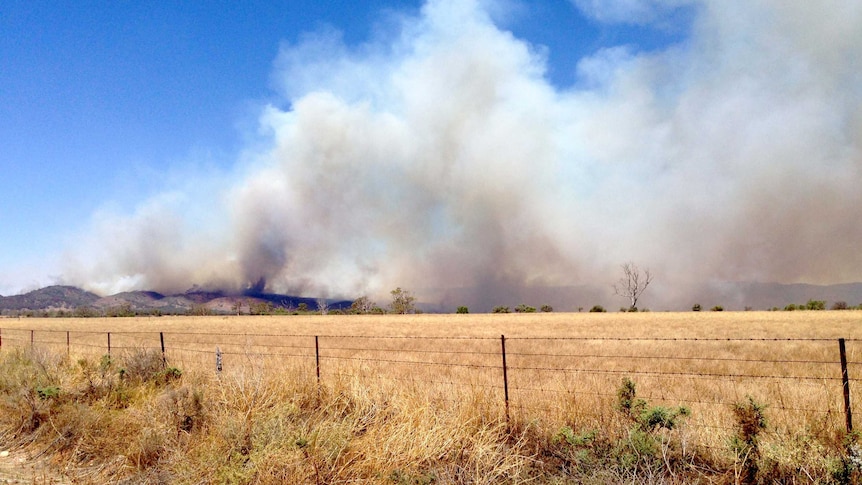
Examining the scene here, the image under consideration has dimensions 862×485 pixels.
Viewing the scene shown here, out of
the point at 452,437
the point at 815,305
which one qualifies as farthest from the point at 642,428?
the point at 815,305

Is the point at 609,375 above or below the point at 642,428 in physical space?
→ below

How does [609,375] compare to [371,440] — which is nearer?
[371,440]

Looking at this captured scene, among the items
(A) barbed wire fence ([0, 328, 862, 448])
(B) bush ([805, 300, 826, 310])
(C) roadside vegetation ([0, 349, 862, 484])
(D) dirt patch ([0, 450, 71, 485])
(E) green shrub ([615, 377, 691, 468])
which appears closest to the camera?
(C) roadside vegetation ([0, 349, 862, 484])

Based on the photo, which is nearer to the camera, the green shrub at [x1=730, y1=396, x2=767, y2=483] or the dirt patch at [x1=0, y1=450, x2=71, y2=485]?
the green shrub at [x1=730, y1=396, x2=767, y2=483]

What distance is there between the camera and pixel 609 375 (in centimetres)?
1594

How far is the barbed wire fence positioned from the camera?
8.51 metres

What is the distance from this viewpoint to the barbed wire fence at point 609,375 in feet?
27.9

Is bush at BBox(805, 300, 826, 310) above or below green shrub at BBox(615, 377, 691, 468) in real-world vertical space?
below

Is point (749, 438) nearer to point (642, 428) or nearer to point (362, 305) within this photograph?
point (642, 428)

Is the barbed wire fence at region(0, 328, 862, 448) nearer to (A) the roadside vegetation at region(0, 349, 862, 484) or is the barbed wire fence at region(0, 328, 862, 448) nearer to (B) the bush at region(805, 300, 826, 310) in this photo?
(A) the roadside vegetation at region(0, 349, 862, 484)

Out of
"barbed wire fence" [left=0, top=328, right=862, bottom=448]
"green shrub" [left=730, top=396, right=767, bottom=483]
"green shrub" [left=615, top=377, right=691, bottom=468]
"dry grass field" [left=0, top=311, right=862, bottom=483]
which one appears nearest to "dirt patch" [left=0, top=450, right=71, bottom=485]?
"dry grass field" [left=0, top=311, right=862, bottom=483]

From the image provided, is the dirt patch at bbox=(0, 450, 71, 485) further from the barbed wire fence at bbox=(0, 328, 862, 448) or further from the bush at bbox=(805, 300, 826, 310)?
the bush at bbox=(805, 300, 826, 310)

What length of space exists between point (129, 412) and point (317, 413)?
3813mm

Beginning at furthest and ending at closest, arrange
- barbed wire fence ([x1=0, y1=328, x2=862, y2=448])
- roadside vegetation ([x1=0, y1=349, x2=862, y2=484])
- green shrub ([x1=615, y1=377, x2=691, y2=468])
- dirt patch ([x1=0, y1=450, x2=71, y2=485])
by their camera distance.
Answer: barbed wire fence ([x1=0, y1=328, x2=862, y2=448]) → dirt patch ([x1=0, y1=450, x2=71, y2=485]) → green shrub ([x1=615, y1=377, x2=691, y2=468]) → roadside vegetation ([x1=0, y1=349, x2=862, y2=484])
